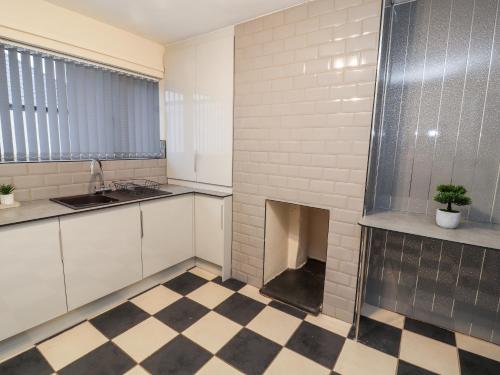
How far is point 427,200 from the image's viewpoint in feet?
6.51

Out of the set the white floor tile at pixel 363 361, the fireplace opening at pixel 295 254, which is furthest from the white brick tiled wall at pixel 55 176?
the white floor tile at pixel 363 361

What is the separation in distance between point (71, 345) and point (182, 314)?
73 centimetres

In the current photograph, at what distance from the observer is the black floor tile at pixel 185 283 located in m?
2.49

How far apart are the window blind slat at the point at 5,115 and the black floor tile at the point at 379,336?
113 inches

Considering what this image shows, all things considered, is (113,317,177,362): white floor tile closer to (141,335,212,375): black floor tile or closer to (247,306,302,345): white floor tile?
(141,335,212,375): black floor tile

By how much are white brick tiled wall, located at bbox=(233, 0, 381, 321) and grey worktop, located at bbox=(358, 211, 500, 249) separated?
22 cm

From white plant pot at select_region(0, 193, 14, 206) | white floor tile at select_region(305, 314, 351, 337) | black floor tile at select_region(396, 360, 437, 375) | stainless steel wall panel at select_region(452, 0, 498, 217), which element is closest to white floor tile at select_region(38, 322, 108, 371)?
white plant pot at select_region(0, 193, 14, 206)

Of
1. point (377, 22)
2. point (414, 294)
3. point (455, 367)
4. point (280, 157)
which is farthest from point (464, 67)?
point (455, 367)

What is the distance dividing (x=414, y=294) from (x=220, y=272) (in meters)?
1.70

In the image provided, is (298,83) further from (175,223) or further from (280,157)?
(175,223)

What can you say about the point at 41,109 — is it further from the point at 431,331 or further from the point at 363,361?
the point at 431,331

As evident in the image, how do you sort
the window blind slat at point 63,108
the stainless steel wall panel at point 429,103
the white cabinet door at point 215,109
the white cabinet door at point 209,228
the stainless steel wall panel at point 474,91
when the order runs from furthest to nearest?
the white cabinet door at point 209,228, the white cabinet door at point 215,109, the window blind slat at point 63,108, the stainless steel wall panel at point 429,103, the stainless steel wall panel at point 474,91

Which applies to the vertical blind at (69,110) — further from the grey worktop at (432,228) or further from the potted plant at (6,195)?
the grey worktop at (432,228)

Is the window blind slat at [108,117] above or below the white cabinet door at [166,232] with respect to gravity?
above
